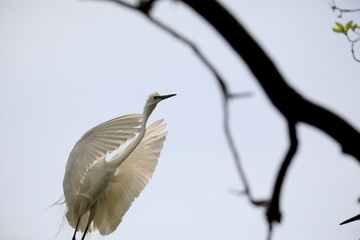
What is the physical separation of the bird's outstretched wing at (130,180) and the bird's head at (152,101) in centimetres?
71

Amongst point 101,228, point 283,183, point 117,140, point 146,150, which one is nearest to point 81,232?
point 101,228

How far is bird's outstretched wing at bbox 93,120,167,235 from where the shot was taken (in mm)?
7359

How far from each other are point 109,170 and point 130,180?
0.64 meters

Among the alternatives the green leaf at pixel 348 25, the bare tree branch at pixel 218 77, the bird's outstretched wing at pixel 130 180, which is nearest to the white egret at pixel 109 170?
the bird's outstretched wing at pixel 130 180

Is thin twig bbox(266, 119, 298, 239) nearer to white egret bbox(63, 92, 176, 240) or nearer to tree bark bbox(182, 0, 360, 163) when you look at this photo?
tree bark bbox(182, 0, 360, 163)

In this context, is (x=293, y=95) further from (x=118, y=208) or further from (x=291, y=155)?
(x=118, y=208)

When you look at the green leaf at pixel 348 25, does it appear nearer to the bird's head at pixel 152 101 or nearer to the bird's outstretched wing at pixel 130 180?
the bird's head at pixel 152 101

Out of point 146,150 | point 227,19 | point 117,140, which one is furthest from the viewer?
point 146,150

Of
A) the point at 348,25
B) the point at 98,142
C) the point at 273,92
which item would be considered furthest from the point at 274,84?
the point at 98,142

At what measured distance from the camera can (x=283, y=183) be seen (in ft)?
5.12

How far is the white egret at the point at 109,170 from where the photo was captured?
6.41 meters

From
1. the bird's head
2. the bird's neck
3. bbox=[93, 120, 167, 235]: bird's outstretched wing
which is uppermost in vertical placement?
the bird's head

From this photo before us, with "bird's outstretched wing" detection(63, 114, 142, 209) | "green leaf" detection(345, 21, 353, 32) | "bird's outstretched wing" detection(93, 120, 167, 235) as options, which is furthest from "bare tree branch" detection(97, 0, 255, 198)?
"bird's outstretched wing" detection(93, 120, 167, 235)

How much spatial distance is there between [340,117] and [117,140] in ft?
16.1
